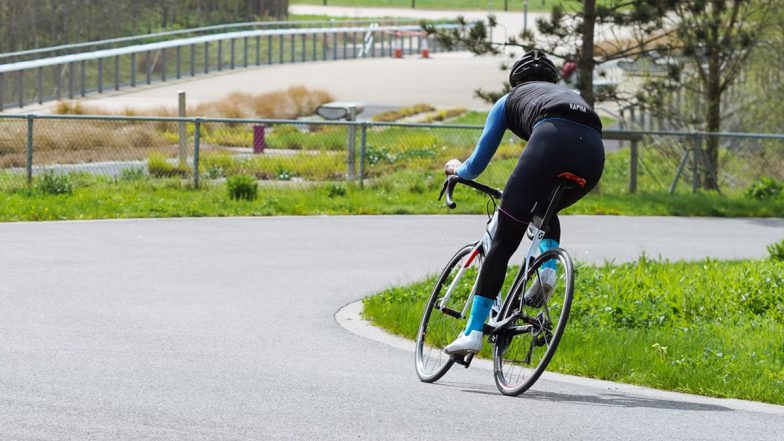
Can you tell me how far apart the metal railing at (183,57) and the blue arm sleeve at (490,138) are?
2662cm

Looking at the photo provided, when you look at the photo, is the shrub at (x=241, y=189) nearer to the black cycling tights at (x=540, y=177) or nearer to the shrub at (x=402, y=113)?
the black cycling tights at (x=540, y=177)

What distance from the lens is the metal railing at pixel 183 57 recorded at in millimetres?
34625

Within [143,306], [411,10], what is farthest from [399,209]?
[411,10]

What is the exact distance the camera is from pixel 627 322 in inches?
372

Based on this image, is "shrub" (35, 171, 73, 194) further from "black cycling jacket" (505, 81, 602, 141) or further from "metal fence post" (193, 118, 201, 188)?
"black cycling jacket" (505, 81, 602, 141)

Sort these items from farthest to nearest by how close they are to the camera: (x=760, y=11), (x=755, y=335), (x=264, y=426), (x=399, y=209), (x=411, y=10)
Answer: (x=411, y=10), (x=760, y=11), (x=399, y=209), (x=755, y=335), (x=264, y=426)

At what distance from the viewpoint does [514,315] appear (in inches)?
276

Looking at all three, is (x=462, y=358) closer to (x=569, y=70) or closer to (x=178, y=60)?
(x=569, y=70)

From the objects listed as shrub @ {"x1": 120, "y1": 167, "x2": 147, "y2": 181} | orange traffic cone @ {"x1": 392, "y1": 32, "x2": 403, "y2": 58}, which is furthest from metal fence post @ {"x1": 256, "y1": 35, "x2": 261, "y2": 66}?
shrub @ {"x1": 120, "y1": 167, "x2": 147, "y2": 181}

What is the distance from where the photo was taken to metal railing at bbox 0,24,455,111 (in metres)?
34.6

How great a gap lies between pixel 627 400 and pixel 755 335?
78.3 inches

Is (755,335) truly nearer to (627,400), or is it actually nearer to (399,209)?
(627,400)

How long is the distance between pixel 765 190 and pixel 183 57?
31440 millimetres

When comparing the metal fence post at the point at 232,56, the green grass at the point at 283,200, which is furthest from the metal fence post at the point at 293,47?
the green grass at the point at 283,200
